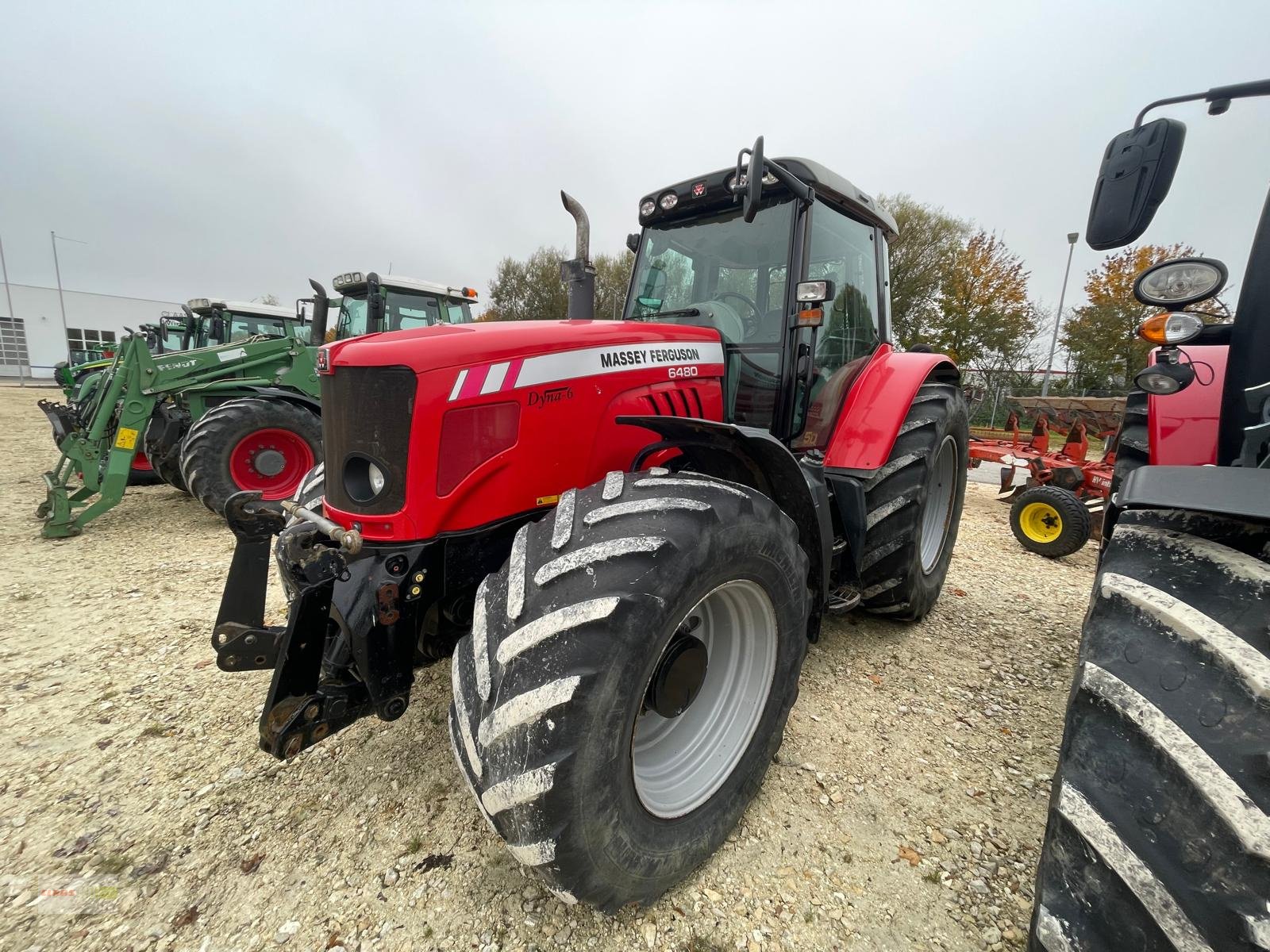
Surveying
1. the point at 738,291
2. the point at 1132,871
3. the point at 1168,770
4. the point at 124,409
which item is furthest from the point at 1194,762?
the point at 124,409

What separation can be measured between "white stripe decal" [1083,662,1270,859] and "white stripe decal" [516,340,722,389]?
152cm

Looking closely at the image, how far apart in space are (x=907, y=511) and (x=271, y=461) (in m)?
5.38

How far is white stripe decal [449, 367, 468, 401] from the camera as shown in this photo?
1.69 metres

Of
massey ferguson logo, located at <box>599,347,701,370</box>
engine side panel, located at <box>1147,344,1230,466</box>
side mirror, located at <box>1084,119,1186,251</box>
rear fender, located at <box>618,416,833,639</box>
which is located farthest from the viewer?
engine side panel, located at <box>1147,344,1230,466</box>

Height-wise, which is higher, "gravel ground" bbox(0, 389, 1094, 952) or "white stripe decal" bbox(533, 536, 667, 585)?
"white stripe decal" bbox(533, 536, 667, 585)

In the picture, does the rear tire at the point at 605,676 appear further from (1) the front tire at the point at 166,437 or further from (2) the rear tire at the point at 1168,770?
(1) the front tire at the point at 166,437

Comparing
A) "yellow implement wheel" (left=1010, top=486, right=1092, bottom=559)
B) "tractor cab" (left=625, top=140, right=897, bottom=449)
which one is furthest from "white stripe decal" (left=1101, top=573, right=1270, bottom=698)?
"yellow implement wheel" (left=1010, top=486, right=1092, bottom=559)

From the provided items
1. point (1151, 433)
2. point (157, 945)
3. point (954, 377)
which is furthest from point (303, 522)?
point (954, 377)

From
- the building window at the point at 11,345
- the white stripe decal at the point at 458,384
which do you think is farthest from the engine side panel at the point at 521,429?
the building window at the point at 11,345

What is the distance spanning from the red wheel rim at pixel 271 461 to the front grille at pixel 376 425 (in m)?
4.16

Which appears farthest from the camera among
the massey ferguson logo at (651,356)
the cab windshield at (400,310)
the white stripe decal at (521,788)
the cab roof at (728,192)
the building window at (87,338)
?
the building window at (87,338)

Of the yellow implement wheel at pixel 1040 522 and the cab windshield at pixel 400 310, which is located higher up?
the cab windshield at pixel 400 310

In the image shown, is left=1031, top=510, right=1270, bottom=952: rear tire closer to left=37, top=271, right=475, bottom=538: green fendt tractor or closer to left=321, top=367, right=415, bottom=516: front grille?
left=321, top=367, right=415, bottom=516: front grille

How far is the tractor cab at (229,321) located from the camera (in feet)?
30.8
